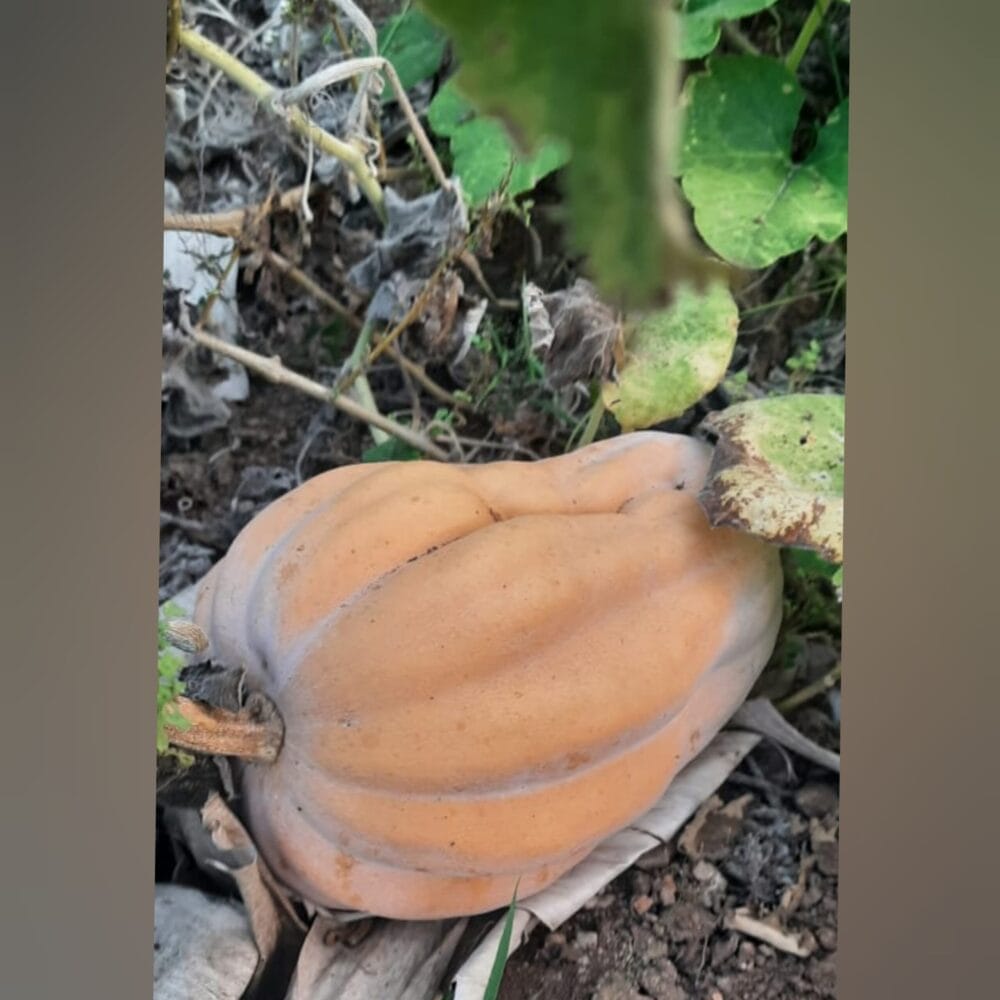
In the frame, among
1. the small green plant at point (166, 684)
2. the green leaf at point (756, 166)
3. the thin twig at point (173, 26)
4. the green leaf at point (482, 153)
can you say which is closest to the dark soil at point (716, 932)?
the small green plant at point (166, 684)

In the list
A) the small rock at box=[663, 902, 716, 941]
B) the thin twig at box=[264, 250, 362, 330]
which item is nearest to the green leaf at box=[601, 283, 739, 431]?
the thin twig at box=[264, 250, 362, 330]

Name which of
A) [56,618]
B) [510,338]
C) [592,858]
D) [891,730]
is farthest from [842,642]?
[56,618]

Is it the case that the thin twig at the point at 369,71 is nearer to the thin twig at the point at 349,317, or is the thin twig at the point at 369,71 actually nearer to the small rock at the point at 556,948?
the thin twig at the point at 349,317

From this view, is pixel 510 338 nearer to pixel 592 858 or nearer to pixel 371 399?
pixel 371 399

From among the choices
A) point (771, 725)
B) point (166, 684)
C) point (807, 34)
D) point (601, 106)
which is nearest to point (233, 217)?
point (601, 106)

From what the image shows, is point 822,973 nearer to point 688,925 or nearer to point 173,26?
point 688,925

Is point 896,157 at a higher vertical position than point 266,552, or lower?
higher
